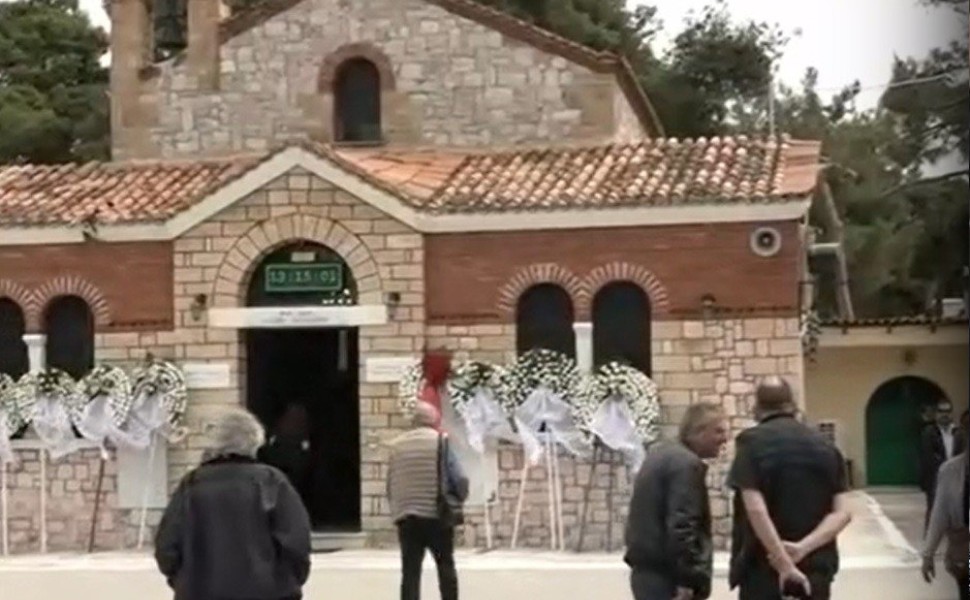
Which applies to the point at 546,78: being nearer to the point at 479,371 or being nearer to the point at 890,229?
the point at 479,371

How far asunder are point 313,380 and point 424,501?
827 centimetres

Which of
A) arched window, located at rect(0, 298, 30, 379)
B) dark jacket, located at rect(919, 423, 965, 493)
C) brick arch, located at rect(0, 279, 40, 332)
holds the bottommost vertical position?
dark jacket, located at rect(919, 423, 965, 493)

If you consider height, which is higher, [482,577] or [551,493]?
[551,493]

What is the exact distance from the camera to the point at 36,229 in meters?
19.4

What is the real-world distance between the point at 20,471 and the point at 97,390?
1263mm

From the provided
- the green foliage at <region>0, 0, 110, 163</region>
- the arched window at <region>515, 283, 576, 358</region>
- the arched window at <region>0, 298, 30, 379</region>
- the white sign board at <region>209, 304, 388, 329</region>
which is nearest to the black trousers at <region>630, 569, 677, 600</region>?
the arched window at <region>515, 283, 576, 358</region>

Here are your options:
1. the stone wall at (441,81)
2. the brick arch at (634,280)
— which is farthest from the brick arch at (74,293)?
the brick arch at (634,280)

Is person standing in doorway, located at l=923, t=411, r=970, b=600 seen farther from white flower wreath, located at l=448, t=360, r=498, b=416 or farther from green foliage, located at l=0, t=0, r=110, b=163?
green foliage, located at l=0, t=0, r=110, b=163

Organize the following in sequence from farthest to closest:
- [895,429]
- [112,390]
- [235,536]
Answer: [895,429], [112,390], [235,536]

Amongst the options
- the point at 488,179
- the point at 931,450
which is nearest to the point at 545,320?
the point at 488,179

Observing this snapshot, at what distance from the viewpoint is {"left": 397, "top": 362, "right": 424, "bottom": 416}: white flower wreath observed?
18281mm

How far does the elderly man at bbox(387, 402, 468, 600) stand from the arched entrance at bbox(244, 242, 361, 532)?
6.96 m

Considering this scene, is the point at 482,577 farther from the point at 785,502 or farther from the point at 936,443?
the point at 785,502

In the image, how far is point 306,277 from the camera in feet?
61.8
